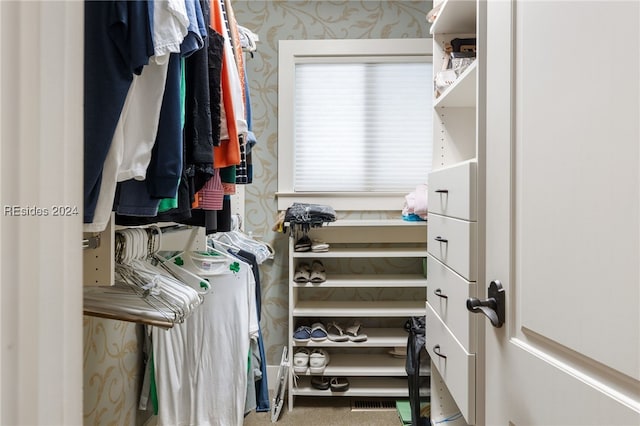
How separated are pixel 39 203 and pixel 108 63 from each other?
1.25ft

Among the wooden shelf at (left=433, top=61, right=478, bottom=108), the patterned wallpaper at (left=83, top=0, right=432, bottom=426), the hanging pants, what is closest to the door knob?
the wooden shelf at (left=433, top=61, right=478, bottom=108)

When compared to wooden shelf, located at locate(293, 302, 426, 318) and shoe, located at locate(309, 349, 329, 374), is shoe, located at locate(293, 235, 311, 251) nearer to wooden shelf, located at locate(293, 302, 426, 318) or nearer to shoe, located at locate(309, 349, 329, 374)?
wooden shelf, located at locate(293, 302, 426, 318)

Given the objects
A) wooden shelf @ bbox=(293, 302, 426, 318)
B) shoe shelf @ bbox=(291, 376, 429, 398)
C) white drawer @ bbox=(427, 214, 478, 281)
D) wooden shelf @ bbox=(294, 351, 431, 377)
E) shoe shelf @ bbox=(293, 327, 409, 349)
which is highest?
white drawer @ bbox=(427, 214, 478, 281)

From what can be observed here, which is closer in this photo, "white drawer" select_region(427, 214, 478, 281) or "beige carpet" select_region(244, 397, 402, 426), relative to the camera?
"white drawer" select_region(427, 214, 478, 281)

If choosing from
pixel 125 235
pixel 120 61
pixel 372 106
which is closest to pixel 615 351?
pixel 120 61

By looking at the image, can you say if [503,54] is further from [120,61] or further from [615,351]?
[120,61]

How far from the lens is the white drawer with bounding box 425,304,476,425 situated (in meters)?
0.95

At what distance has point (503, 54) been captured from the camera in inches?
31.1

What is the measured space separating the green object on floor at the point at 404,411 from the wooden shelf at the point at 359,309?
1.68 ft

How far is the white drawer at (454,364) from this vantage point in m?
0.95

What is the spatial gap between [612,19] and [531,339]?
Result: 1.75ft

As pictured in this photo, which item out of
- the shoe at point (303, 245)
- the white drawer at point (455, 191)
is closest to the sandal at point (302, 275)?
the shoe at point (303, 245)

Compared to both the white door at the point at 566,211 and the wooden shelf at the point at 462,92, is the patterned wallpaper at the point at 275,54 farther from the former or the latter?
the white door at the point at 566,211

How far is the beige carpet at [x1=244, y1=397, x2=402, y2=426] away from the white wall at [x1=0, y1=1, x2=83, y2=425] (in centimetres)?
196
